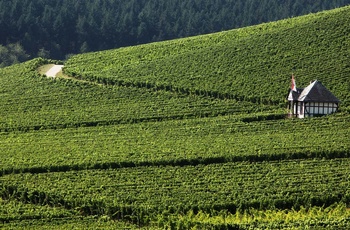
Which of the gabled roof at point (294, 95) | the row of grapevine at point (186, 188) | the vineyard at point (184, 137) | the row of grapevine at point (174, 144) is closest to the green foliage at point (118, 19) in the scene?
the vineyard at point (184, 137)

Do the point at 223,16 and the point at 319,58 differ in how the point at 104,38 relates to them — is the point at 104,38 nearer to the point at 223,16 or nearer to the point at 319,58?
the point at 223,16

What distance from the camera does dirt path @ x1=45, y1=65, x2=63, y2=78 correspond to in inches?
4073

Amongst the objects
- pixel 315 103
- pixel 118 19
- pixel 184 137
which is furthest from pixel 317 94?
pixel 118 19

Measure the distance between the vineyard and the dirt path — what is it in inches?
73.7

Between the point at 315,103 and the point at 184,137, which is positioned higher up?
the point at 315,103

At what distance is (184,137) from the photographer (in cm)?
7800

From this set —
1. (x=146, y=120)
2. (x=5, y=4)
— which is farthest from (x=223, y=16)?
(x=146, y=120)

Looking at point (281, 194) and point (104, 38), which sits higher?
point (104, 38)

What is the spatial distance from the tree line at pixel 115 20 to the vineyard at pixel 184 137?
1815 inches

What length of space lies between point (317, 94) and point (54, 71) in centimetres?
3801

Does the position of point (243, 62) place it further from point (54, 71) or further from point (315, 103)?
point (54, 71)

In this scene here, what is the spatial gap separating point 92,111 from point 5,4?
8069cm

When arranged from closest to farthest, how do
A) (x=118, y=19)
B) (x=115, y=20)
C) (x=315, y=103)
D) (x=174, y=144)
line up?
(x=174, y=144) → (x=315, y=103) → (x=115, y=20) → (x=118, y=19)

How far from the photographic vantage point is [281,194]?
62.6 meters
